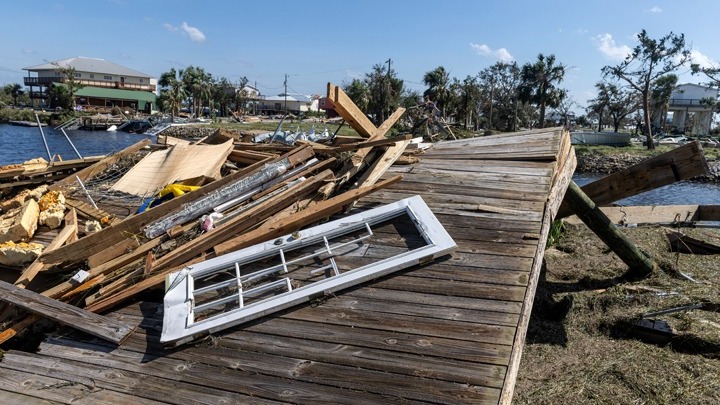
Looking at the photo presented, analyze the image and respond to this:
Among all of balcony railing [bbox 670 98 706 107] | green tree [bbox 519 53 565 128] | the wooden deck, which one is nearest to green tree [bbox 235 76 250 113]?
green tree [bbox 519 53 565 128]

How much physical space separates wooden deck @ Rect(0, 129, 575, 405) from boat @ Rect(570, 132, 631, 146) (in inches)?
2119

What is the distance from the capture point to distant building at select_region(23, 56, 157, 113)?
92.0m

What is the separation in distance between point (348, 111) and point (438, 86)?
5791 cm

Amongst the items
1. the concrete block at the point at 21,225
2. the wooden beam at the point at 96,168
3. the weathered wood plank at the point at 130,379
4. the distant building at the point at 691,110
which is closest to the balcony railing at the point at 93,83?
the distant building at the point at 691,110

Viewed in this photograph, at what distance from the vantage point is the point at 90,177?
26.1ft

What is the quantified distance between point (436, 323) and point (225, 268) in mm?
1898

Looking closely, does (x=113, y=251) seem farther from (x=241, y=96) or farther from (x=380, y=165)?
(x=241, y=96)

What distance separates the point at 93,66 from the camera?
10238 cm

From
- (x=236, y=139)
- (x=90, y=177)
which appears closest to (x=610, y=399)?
(x=236, y=139)

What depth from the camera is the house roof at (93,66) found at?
3900 inches

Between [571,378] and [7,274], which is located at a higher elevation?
[7,274]

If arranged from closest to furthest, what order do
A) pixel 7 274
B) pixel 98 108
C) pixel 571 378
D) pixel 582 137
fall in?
pixel 7 274 → pixel 571 378 → pixel 582 137 → pixel 98 108

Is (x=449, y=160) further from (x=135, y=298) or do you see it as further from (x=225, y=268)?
(x=135, y=298)

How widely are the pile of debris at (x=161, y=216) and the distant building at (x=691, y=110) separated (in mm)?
89660
